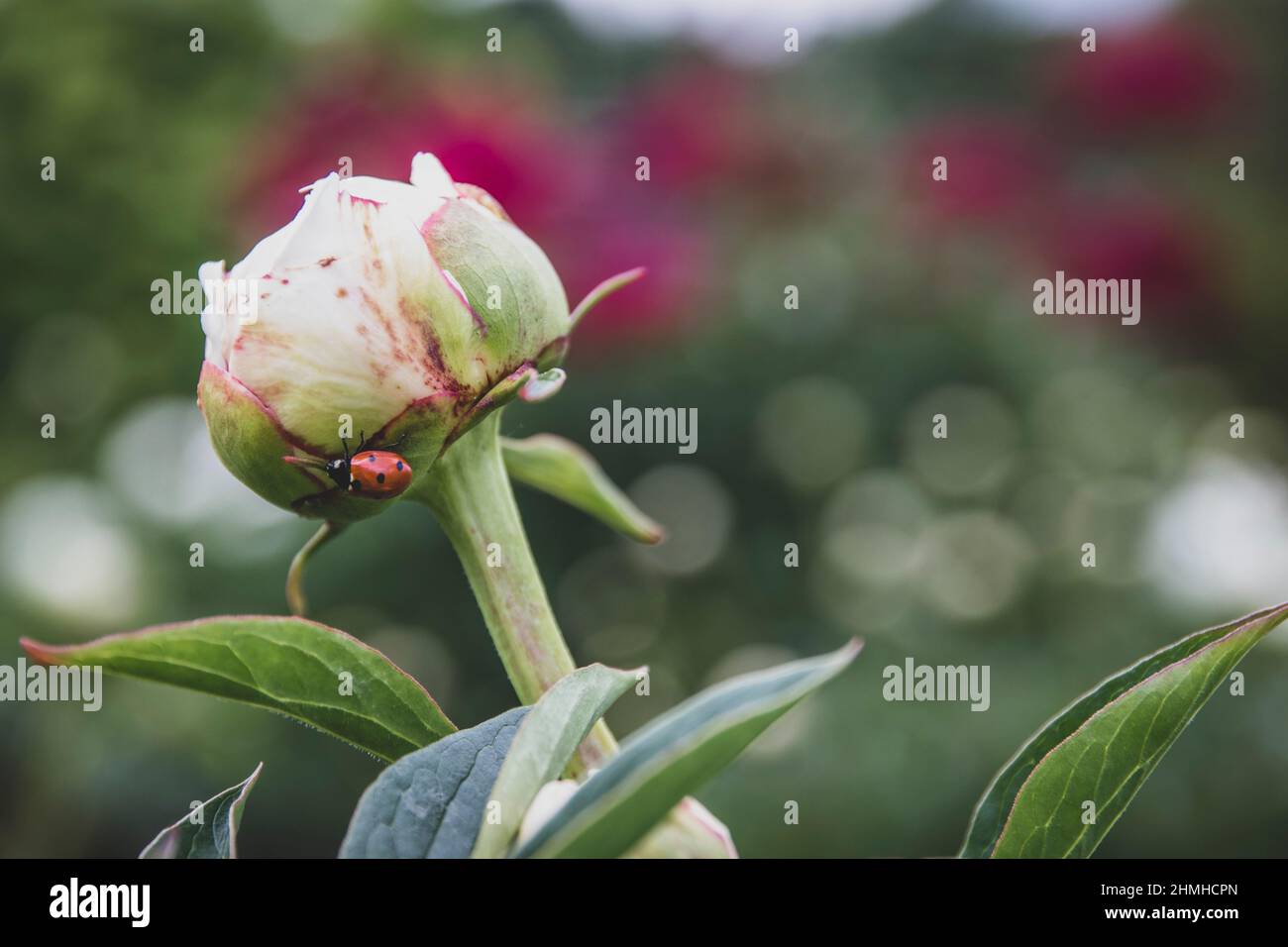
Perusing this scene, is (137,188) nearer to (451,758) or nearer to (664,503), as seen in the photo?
(664,503)

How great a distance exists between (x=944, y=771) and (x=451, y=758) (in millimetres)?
1363

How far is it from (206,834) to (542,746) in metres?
0.12

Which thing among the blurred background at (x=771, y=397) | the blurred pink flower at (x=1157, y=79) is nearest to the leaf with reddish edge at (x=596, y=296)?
the blurred background at (x=771, y=397)

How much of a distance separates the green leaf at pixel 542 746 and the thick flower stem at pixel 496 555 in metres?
0.05

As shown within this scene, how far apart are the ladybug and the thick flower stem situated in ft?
0.09

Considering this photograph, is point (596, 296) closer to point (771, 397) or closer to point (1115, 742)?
point (1115, 742)

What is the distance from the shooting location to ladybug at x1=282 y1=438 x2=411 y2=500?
354 millimetres

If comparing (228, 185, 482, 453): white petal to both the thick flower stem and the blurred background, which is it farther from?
the blurred background

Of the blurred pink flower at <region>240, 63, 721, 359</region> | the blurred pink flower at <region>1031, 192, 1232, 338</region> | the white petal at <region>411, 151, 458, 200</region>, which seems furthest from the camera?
the blurred pink flower at <region>1031, 192, 1232, 338</region>

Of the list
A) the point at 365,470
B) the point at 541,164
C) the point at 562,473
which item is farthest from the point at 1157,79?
the point at 365,470

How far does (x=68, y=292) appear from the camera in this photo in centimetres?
235

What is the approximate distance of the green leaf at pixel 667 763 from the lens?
267 mm

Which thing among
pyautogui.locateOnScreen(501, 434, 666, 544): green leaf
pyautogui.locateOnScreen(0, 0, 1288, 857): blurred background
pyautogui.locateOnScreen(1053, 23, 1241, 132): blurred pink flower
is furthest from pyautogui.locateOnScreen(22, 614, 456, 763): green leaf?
pyautogui.locateOnScreen(1053, 23, 1241, 132): blurred pink flower
